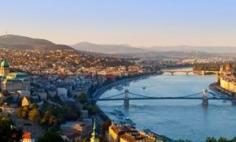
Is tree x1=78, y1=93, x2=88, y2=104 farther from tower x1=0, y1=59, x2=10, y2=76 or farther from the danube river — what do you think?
tower x1=0, y1=59, x2=10, y2=76

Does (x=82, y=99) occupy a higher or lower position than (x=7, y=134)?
lower

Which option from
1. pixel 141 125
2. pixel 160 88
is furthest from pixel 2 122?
pixel 160 88

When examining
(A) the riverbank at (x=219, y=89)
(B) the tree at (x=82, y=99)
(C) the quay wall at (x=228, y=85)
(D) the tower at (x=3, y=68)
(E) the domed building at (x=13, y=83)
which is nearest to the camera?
(E) the domed building at (x=13, y=83)

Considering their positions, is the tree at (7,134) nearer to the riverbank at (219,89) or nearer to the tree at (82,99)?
the tree at (82,99)

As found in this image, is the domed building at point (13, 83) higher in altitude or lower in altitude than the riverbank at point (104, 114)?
higher

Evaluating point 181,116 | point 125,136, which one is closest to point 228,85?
point 181,116

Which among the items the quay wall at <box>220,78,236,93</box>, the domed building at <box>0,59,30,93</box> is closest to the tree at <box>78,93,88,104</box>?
the domed building at <box>0,59,30,93</box>

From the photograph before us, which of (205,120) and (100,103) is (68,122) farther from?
(100,103)

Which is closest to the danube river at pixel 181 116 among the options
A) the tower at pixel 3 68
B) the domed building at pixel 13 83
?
the domed building at pixel 13 83

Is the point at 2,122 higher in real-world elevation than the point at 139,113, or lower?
higher

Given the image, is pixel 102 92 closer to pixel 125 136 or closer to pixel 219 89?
pixel 219 89

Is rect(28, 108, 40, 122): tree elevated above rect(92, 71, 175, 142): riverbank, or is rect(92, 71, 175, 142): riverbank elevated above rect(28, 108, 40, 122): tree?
rect(28, 108, 40, 122): tree
